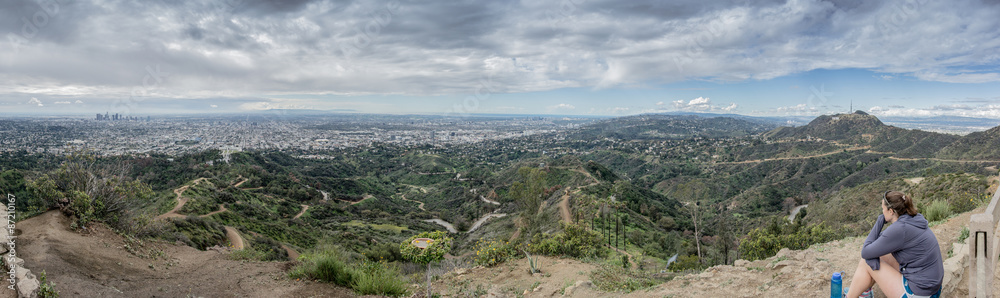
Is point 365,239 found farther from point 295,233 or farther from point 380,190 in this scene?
point 380,190

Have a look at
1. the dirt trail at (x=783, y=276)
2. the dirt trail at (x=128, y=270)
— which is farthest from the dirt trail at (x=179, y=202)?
the dirt trail at (x=783, y=276)

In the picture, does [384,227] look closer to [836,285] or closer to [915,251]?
[836,285]

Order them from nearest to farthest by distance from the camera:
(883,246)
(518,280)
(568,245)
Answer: (883,246)
(518,280)
(568,245)

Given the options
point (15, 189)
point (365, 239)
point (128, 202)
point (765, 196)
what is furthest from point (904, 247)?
point (765, 196)

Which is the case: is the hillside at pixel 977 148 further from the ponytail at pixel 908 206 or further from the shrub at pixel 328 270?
the shrub at pixel 328 270

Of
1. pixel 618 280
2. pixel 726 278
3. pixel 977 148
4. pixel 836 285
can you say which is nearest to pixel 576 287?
pixel 618 280

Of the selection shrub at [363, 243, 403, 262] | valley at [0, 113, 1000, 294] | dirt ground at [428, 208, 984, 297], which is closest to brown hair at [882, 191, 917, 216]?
dirt ground at [428, 208, 984, 297]
